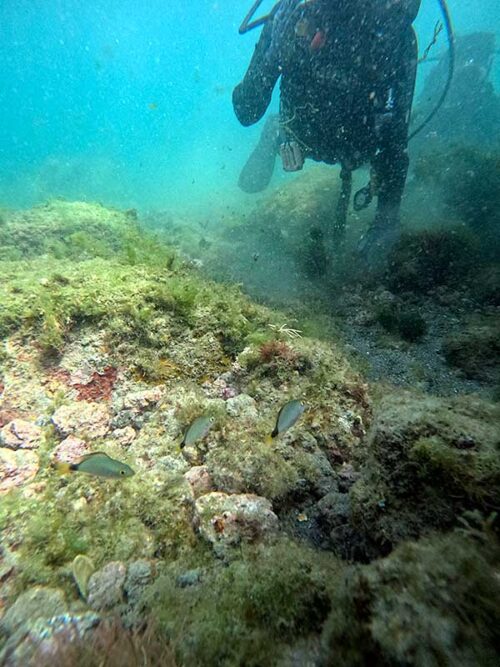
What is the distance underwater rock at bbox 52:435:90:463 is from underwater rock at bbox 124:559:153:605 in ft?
4.54

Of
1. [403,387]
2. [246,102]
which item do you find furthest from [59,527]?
[246,102]

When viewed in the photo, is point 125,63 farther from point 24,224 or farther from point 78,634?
point 78,634

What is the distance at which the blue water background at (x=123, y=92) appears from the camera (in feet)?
166

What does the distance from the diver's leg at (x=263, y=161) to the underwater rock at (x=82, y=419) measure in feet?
57.0

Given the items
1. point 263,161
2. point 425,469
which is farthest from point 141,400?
point 263,161

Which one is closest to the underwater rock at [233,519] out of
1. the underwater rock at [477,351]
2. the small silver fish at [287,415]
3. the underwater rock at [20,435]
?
the small silver fish at [287,415]

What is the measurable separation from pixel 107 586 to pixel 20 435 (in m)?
2.07

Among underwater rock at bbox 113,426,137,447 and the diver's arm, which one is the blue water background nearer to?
the diver's arm

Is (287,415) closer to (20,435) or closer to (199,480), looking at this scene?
(199,480)

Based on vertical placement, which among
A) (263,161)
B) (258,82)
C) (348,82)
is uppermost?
(263,161)

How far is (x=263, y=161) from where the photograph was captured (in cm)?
1761

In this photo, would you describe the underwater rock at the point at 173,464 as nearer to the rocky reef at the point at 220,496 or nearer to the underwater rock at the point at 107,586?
the rocky reef at the point at 220,496

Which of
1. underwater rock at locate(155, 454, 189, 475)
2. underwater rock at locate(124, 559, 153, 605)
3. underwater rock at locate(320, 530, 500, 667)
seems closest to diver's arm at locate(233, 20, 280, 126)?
underwater rock at locate(155, 454, 189, 475)

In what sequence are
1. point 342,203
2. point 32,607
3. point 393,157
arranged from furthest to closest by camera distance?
point 342,203 < point 393,157 < point 32,607
